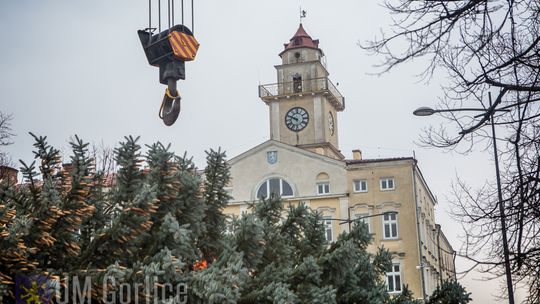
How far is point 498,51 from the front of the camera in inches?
387

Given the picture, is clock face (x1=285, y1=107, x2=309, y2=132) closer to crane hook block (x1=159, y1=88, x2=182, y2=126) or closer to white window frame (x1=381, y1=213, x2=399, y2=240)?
white window frame (x1=381, y1=213, x2=399, y2=240)

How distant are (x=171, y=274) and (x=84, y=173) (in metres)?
1.41

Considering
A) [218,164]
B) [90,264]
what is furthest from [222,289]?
[218,164]

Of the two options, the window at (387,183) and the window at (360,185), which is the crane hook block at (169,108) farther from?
the window at (387,183)

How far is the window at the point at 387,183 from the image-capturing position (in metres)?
50.9

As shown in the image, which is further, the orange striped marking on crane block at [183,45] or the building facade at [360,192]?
the building facade at [360,192]

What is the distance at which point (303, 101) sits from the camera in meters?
58.8

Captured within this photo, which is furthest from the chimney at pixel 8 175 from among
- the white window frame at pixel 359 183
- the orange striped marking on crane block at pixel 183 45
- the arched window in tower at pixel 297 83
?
the arched window in tower at pixel 297 83

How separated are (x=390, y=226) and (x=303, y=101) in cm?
1245

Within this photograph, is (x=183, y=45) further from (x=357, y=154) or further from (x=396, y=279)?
(x=357, y=154)

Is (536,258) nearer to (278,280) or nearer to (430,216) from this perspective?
(278,280)

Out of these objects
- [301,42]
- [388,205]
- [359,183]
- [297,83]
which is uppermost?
[301,42]

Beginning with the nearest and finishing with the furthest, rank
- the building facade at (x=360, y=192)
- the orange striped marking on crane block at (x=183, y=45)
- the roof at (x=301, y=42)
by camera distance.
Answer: the orange striped marking on crane block at (x=183, y=45), the building facade at (x=360, y=192), the roof at (x=301, y=42)

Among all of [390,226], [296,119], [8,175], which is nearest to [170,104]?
[8,175]
